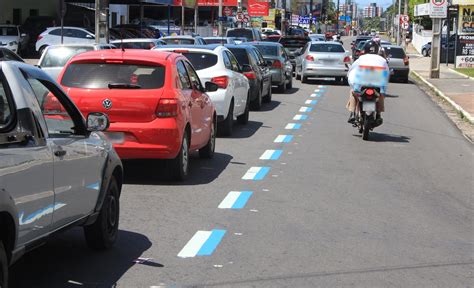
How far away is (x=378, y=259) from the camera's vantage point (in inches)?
273

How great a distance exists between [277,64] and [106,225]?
63.2 ft

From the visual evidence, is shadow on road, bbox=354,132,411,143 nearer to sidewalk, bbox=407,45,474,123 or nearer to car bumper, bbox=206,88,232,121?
car bumper, bbox=206,88,232,121

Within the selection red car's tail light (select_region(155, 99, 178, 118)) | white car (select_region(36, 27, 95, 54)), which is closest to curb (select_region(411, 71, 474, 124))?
red car's tail light (select_region(155, 99, 178, 118))

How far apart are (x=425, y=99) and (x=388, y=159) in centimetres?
1391

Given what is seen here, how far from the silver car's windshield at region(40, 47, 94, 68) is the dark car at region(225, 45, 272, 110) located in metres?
3.80

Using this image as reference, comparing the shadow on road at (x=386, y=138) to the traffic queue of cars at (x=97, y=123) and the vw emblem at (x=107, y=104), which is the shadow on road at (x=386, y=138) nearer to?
the traffic queue of cars at (x=97, y=123)

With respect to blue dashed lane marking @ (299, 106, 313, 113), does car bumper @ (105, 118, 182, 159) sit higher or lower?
higher

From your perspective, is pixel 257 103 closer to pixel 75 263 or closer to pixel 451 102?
pixel 451 102

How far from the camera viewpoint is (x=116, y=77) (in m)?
10.1

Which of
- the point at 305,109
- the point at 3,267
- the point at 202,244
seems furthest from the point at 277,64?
the point at 3,267

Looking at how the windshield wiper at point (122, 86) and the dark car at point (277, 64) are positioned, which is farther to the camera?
the dark car at point (277, 64)

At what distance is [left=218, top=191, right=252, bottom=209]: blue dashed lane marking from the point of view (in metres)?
8.97

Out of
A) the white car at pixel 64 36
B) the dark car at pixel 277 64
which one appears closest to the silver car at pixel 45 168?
the dark car at pixel 277 64

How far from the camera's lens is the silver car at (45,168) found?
15.8 ft
